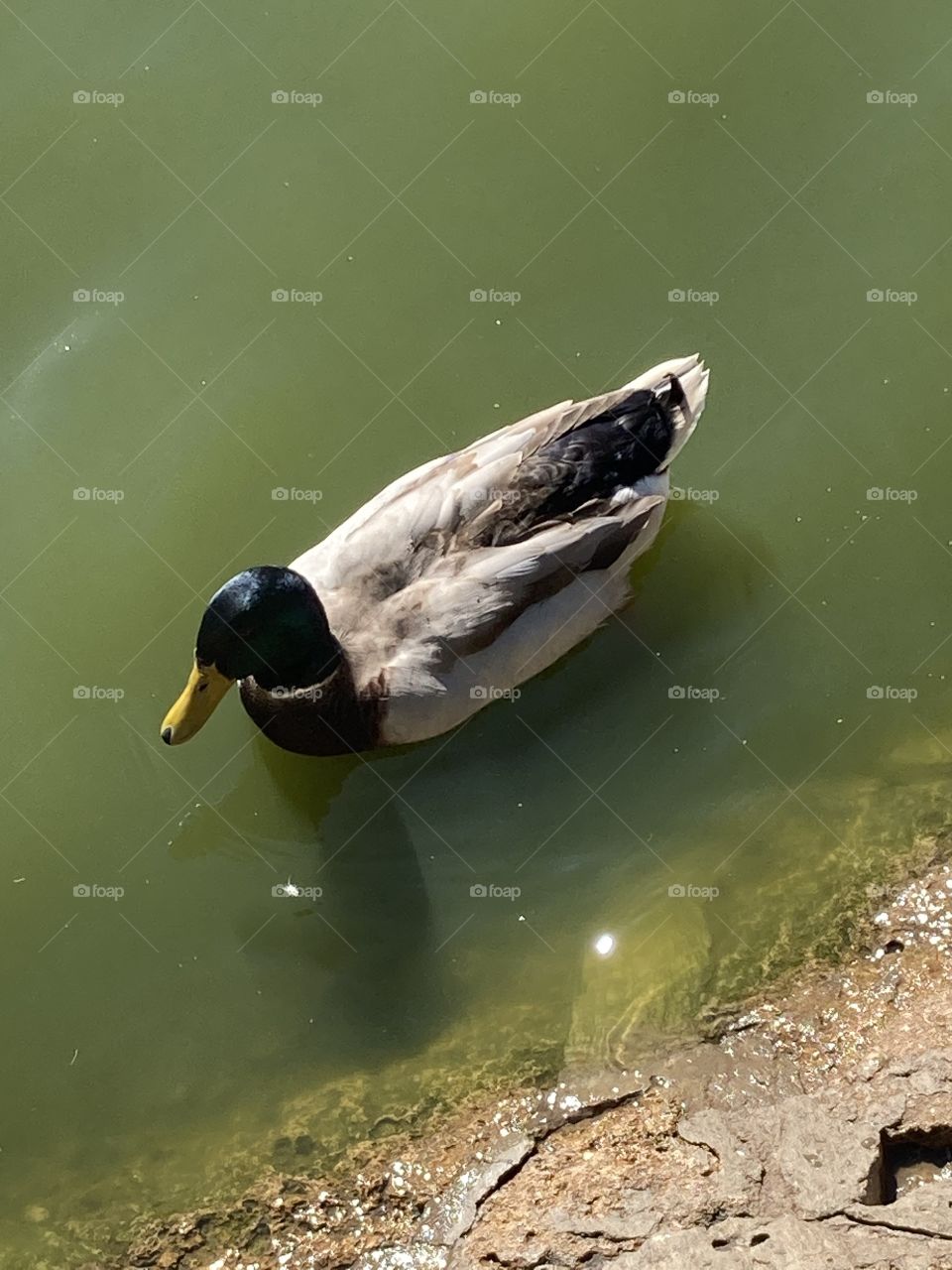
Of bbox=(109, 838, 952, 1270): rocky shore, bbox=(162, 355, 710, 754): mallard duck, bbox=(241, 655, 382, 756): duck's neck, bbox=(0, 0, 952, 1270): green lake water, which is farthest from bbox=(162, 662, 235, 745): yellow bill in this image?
bbox=(109, 838, 952, 1270): rocky shore

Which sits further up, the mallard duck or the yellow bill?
the mallard duck

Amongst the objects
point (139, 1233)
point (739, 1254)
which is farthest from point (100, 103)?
point (739, 1254)

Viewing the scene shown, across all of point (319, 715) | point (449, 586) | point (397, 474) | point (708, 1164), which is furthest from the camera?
point (397, 474)

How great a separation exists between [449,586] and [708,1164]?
2.43 m

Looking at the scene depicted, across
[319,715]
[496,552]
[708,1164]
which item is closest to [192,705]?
[319,715]

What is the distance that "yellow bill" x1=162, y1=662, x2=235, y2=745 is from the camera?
19.0 feet

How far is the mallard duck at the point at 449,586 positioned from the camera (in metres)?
5.80

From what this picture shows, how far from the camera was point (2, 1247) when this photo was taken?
5.43m

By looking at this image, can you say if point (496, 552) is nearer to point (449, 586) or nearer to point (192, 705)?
point (449, 586)

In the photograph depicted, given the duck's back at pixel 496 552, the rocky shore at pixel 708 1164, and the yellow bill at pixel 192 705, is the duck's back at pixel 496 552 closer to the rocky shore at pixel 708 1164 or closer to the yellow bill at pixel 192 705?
the yellow bill at pixel 192 705

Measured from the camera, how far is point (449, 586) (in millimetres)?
5820

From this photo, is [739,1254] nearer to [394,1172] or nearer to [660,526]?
[394,1172]

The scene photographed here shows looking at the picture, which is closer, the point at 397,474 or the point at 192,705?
the point at 192,705

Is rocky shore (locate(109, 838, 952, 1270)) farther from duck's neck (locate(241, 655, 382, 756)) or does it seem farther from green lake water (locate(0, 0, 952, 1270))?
duck's neck (locate(241, 655, 382, 756))
